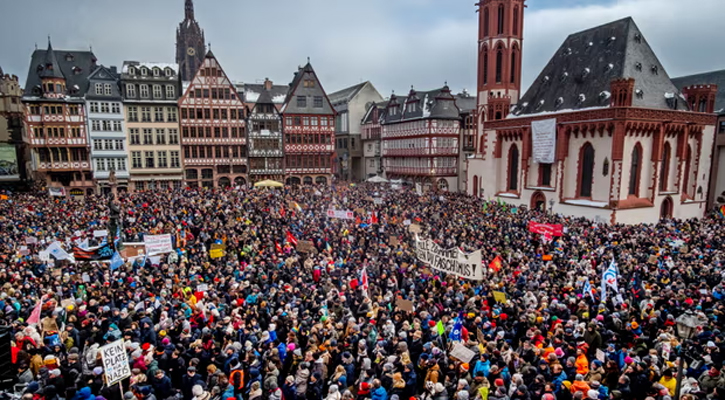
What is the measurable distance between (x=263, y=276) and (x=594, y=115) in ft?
90.1

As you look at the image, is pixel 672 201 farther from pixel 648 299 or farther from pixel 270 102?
pixel 270 102

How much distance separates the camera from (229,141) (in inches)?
1922

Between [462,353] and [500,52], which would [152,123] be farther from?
[462,353]

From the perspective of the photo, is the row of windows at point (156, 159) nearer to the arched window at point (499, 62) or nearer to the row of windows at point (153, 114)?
the row of windows at point (153, 114)

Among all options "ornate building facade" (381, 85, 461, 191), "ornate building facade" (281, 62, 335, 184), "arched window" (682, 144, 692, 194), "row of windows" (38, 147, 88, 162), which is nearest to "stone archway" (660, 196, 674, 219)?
"arched window" (682, 144, 692, 194)

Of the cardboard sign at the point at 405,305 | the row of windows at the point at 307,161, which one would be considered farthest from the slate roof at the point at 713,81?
the cardboard sign at the point at 405,305

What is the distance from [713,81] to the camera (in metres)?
40.9

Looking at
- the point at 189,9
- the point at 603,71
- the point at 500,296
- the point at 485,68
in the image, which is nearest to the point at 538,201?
the point at 603,71

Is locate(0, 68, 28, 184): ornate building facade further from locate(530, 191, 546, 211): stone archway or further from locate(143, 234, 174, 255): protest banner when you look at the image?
locate(530, 191, 546, 211): stone archway

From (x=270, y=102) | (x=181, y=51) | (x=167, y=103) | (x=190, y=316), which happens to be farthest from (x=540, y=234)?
(x=181, y=51)

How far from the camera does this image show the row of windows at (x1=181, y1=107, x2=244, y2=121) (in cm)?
4716

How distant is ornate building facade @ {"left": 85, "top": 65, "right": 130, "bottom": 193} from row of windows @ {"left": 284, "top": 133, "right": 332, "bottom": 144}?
17051 mm

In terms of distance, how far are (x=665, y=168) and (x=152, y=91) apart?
47948 millimetres

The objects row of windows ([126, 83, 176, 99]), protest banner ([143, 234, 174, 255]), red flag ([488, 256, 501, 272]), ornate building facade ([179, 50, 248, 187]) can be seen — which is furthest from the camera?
ornate building facade ([179, 50, 248, 187])
